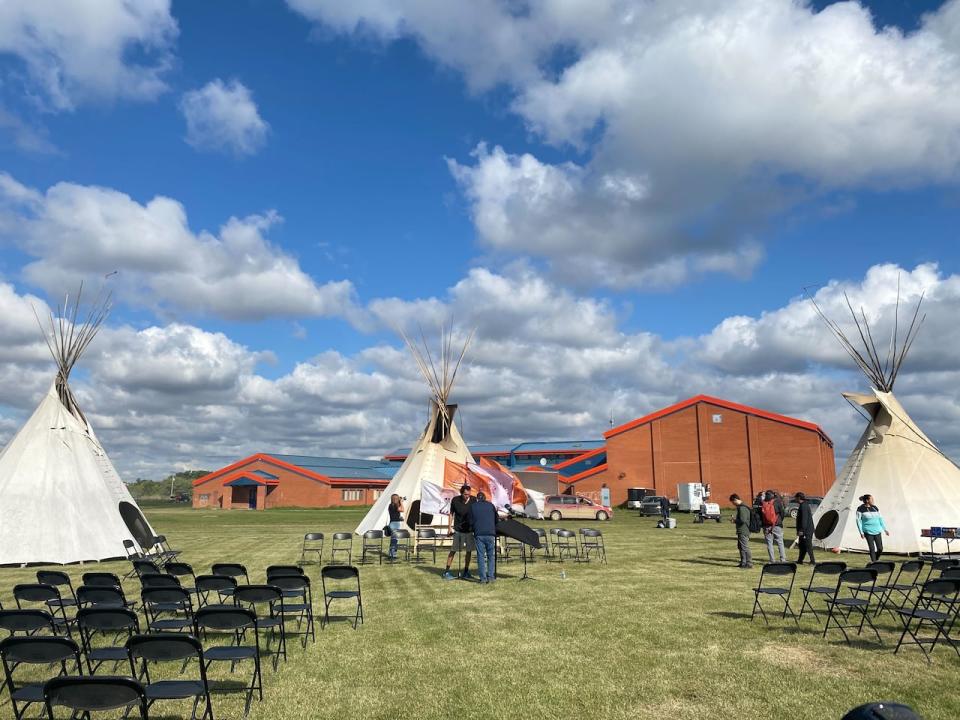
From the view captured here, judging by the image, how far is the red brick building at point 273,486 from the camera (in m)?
56.4

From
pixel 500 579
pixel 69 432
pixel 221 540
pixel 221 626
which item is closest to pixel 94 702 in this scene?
pixel 221 626

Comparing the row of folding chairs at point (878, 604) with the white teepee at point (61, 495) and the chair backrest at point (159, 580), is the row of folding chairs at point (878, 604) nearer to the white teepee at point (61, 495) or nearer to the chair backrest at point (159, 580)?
the chair backrest at point (159, 580)

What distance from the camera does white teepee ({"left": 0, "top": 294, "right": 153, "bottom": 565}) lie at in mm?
16359

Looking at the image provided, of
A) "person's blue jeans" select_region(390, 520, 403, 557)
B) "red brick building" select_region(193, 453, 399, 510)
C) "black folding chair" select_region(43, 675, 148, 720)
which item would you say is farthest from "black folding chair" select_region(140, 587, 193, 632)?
"red brick building" select_region(193, 453, 399, 510)

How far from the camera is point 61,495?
56.4 ft

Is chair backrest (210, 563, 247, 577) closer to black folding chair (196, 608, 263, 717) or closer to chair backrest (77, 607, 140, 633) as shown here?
chair backrest (77, 607, 140, 633)

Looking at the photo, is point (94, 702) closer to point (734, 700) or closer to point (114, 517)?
point (734, 700)

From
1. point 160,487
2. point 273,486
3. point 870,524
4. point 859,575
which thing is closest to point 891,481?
point 870,524

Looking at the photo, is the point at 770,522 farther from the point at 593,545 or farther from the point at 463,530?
the point at 463,530

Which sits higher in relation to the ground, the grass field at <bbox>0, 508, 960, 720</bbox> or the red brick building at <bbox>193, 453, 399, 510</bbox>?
the red brick building at <bbox>193, 453, 399, 510</bbox>

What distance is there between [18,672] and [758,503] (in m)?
14.8

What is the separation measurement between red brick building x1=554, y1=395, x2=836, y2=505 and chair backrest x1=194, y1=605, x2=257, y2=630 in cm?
4332

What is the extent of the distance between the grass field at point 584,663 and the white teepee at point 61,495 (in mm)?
5317

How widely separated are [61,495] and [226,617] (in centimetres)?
1382
